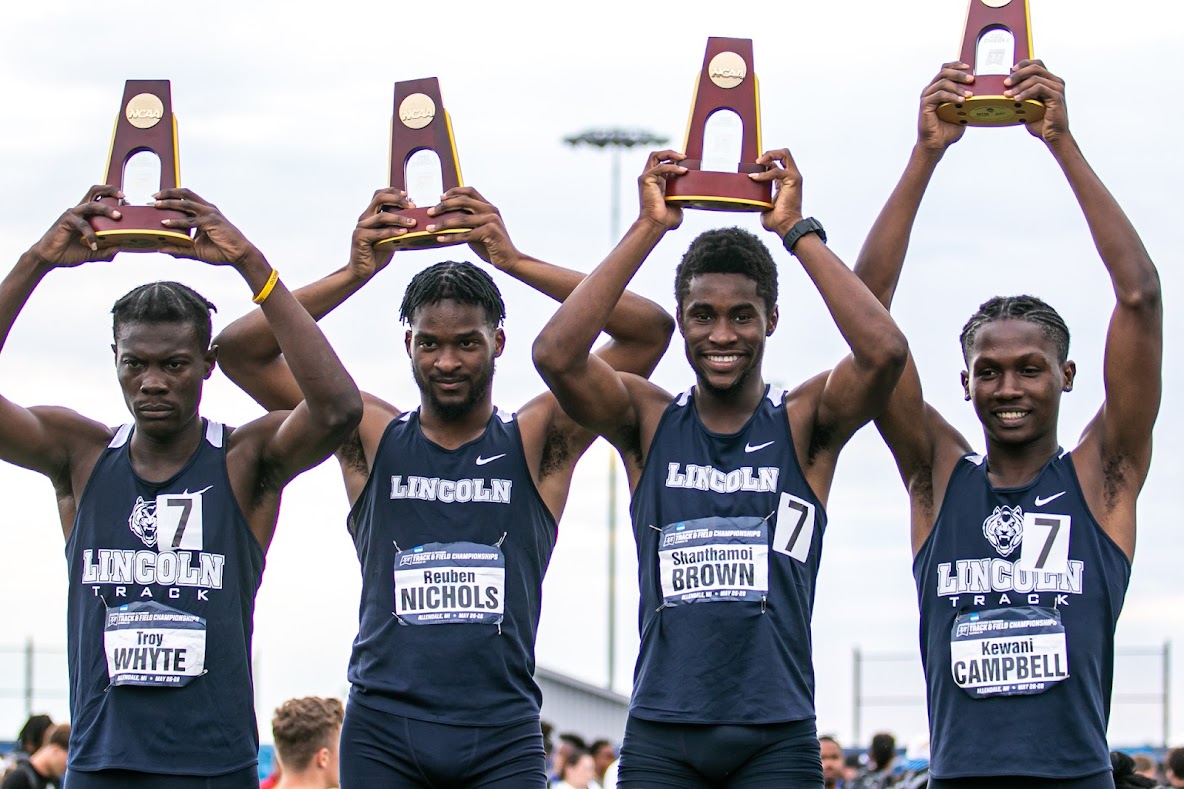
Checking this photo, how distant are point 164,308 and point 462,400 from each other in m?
1.15

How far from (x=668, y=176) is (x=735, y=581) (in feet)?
5.15

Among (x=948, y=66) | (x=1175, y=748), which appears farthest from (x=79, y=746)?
Answer: (x=1175, y=748)

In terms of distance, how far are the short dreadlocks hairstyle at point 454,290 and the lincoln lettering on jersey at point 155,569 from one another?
1.22 m

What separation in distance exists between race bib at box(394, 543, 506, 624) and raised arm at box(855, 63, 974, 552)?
5.17 ft

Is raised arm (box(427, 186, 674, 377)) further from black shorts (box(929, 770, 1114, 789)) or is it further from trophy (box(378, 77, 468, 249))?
black shorts (box(929, 770, 1114, 789))

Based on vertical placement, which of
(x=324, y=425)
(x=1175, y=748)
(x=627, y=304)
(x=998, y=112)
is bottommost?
(x=1175, y=748)

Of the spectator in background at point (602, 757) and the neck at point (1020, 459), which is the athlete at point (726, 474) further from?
the spectator in background at point (602, 757)

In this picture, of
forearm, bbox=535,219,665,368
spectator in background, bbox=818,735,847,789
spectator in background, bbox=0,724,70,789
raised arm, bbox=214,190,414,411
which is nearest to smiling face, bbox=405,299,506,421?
forearm, bbox=535,219,665,368

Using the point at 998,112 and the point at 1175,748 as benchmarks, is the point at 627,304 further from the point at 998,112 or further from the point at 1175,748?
the point at 1175,748

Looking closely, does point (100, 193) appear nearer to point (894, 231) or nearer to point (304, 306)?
point (304, 306)

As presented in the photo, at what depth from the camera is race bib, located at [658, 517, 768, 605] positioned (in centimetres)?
604

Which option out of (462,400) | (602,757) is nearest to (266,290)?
(462,400)

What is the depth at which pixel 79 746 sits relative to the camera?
6.08 meters

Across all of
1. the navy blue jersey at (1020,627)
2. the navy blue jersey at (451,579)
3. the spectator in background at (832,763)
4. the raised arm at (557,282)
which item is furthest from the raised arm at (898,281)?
the spectator in background at (832,763)
